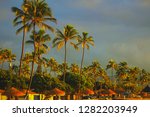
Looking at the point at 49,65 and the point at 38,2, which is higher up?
the point at 38,2

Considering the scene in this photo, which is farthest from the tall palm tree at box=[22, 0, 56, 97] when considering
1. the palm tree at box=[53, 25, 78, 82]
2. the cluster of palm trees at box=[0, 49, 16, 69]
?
the cluster of palm trees at box=[0, 49, 16, 69]

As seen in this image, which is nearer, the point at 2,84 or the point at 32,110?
the point at 32,110

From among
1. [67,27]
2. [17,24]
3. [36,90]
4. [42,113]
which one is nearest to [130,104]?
[42,113]

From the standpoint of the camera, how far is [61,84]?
195 feet

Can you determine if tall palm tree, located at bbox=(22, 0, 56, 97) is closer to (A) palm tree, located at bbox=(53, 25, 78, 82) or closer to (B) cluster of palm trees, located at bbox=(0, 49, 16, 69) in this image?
(A) palm tree, located at bbox=(53, 25, 78, 82)

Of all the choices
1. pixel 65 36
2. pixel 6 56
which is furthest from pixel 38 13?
pixel 6 56

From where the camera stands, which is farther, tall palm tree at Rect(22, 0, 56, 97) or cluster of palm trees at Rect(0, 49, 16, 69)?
cluster of palm trees at Rect(0, 49, 16, 69)

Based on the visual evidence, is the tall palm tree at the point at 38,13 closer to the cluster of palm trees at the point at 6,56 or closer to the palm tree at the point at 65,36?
the palm tree at the point at 65,36

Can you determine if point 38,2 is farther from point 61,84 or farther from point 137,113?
point 137,113

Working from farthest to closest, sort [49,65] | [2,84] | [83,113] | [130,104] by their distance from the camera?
[49,65]
[2,84]
[130,104]
[83,113]

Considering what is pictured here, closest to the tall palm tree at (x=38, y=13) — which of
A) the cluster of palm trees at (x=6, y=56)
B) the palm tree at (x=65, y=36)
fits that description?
the palm tree at (x=65, y=36)

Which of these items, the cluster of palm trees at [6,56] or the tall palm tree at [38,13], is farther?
the cluster of palm trees at [6,56]

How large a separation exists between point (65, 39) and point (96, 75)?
251ft

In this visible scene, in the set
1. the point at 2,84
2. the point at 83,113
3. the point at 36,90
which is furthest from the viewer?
the point at 36,90
